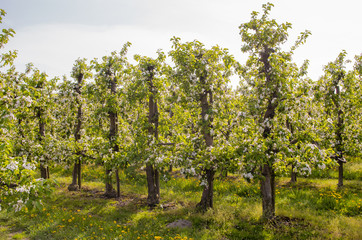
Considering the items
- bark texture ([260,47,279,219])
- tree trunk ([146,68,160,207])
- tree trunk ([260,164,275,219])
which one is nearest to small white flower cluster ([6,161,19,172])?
tree trunk ([146,68,160,207])

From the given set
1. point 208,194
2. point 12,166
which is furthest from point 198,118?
point 12,166

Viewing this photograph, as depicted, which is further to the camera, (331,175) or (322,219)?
(331,175)

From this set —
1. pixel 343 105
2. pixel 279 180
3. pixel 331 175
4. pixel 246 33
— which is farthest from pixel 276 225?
pixel 331 175

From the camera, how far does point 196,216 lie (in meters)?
13.4

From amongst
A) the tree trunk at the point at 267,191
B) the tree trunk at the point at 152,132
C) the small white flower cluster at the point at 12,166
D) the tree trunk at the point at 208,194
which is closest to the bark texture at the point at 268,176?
the tree trunk at the point at 267,191

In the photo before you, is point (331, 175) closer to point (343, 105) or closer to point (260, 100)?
point (343, 105)

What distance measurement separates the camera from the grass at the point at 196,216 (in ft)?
36.2

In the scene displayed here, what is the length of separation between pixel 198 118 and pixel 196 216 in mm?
6328

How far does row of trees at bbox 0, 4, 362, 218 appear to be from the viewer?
409 inches

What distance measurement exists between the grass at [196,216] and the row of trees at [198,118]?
4.30ft

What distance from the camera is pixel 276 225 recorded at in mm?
11766

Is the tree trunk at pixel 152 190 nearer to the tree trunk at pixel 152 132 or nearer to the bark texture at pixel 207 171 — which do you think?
the tree trunk at pixel 152 132

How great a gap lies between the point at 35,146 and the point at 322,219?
65.3 ft

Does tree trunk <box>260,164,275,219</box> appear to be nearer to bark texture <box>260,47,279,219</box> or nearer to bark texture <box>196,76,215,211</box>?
bark texture <box>260,47,279,219</box>
